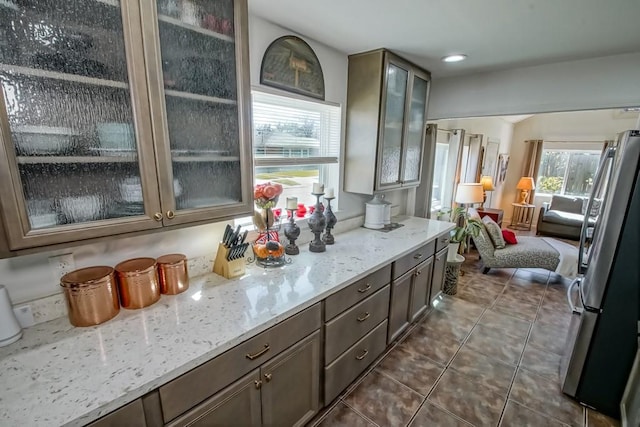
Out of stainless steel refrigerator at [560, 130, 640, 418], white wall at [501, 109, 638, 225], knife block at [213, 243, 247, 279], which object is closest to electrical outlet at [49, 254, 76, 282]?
knife block at [213, 243, 247, 279]

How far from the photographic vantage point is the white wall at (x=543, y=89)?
81.8 inches

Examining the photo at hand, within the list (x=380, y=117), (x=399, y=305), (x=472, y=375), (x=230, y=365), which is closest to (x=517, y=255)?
(x=472, y=375)

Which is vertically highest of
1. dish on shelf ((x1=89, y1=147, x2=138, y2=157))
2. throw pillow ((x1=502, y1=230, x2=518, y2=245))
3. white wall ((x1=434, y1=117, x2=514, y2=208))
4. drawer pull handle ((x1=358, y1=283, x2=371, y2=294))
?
white wall ((x1=434, y1=117, x2=514, y2=208))

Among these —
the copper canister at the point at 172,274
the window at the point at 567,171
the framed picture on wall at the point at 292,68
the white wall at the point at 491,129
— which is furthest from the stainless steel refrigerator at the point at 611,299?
the window at the point at 567,171

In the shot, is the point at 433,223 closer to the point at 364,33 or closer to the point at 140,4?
the point at 364,33

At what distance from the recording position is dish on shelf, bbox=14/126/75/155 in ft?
2.77

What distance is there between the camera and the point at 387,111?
7.60ft

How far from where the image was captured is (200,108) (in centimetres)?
123

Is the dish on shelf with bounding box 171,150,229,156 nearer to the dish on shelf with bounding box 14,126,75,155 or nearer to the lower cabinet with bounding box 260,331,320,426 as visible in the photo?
the dish on shelf with bounding box 14,126,75,155

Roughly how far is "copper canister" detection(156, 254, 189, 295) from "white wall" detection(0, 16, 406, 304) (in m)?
0.13

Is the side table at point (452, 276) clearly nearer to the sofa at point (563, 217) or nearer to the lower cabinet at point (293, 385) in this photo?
the lower cabinet at point (293, 385)

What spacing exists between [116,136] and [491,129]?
6378mm

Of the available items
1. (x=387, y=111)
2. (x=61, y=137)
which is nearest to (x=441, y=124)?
(x=387, y=111)

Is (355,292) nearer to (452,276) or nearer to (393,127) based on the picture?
(393,127)
